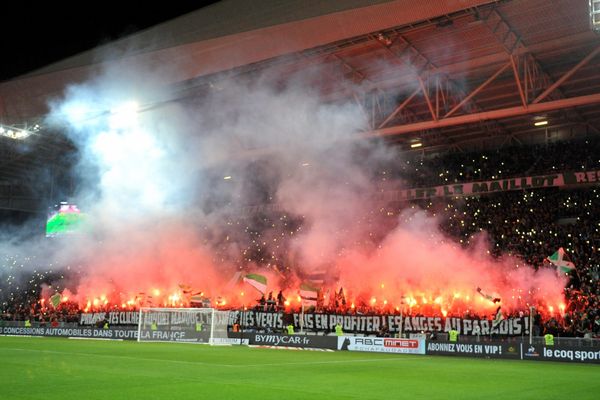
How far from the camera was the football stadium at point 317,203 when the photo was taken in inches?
531

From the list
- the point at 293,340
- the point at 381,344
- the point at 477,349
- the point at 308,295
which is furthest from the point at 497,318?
the point at 308,295

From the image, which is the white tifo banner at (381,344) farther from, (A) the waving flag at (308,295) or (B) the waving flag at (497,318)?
(A) the waving flag at (308,295)

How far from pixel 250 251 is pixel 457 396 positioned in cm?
2227

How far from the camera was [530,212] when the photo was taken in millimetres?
24844

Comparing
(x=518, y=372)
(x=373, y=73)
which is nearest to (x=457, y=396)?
(x=518, y=372)

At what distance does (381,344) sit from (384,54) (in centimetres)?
927

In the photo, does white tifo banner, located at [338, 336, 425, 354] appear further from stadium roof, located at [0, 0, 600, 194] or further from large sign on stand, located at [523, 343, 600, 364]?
stadium roof, located at [0, 0, 600, 194]

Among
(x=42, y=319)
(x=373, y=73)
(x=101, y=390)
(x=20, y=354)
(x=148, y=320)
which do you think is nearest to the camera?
(x=101, y=390)

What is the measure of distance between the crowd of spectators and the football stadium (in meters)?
0.11

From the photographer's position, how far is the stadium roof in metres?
13.7

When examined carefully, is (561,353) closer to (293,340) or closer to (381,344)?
(381,344)

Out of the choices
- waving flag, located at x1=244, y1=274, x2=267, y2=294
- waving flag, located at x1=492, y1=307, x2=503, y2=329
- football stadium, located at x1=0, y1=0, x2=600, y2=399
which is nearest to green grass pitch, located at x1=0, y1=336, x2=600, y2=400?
football stadium, located at x1=0, y1=0, x2=600, y2=399

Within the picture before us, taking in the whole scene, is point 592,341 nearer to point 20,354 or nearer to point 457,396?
point 457,396

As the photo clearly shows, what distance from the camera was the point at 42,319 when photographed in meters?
31.5
